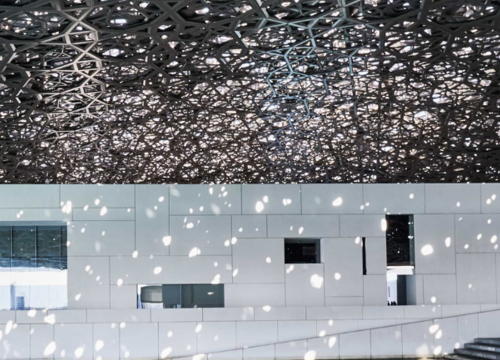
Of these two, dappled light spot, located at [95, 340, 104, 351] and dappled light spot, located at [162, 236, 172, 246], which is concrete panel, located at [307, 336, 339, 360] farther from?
dappled light spot, located at [95, 340, 104, 351]

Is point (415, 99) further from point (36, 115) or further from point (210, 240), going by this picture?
point (36, 115)

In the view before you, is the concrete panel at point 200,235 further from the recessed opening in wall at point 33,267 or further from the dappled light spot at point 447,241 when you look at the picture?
the dappled light spot at point 447,241

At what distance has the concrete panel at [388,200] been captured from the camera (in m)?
16.9

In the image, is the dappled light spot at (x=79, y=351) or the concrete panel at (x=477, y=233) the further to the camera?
the concrete panel at (x=477, y=233)

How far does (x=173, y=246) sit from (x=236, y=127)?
1727 centimetres

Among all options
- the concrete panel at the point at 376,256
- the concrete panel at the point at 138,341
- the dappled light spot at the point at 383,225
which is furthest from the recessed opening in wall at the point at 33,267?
the dappled light spot at the point at 383,225

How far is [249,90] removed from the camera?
26.4 meters

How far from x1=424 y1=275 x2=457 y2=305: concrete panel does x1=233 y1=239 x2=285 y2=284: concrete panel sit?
4209 mm

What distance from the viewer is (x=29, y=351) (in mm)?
15867

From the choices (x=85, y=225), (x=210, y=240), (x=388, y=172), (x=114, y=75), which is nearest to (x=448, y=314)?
(x=210, y=240)

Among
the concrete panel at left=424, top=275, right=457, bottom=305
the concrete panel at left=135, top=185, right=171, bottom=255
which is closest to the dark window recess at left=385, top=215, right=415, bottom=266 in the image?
the concrete panel at left=424, top=275, right=457, bottom=305

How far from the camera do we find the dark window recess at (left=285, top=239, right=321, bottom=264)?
16656 millimetres

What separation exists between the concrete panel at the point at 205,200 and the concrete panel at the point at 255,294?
7.13ft

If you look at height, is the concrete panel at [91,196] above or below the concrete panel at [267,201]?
above
